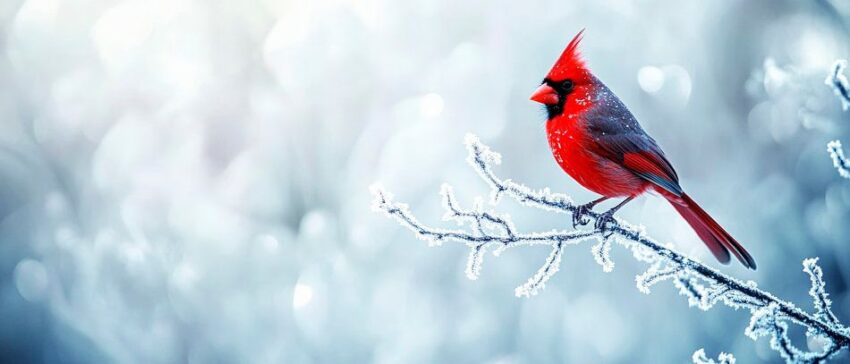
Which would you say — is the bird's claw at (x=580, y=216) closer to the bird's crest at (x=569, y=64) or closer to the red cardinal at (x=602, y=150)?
the red cardinal at (x=602, y=150)

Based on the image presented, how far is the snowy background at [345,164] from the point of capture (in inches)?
61.2

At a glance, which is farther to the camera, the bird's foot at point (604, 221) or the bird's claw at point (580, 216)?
the bird's claw at point (580, 216)

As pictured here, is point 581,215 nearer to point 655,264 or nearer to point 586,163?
point 586,163

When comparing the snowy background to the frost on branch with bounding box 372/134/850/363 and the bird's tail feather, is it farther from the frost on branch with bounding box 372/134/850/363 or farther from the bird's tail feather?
the frost on branch with bounding box 372/134/850/363

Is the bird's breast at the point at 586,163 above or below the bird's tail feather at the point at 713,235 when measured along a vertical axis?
above

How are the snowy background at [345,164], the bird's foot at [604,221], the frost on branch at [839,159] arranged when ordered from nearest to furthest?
the frost on branch at [839,159]
the bird's foot at [604,221]
the snowy background at [345,164]

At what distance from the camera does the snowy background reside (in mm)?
1556

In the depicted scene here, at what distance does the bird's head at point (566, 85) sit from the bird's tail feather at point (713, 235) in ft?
0.92

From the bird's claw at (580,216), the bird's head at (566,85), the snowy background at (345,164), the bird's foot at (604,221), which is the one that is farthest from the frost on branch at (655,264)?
the snowy background at (345,164)

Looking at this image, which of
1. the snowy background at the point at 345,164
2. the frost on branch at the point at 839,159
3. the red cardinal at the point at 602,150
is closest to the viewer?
the frost on branch at the point at 839,159

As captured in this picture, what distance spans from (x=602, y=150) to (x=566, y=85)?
15 centimetres

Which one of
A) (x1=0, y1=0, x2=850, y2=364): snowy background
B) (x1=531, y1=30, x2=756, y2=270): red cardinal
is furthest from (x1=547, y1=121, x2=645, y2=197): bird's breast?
(x1=0, y1=0, x2=850, y2=364): snowy background

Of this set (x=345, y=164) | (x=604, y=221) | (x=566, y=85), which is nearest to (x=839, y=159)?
(x=604, y=221)

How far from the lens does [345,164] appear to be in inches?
65.4
